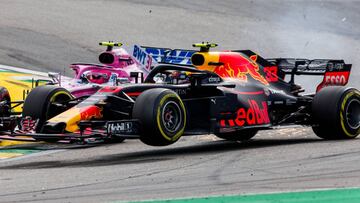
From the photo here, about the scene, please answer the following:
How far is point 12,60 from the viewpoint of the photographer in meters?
23.4

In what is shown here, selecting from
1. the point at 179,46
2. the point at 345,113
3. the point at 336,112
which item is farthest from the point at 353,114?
the point at 179,46

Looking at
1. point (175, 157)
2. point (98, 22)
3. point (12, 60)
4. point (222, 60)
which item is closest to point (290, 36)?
point (98, 22)

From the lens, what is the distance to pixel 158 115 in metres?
11.6

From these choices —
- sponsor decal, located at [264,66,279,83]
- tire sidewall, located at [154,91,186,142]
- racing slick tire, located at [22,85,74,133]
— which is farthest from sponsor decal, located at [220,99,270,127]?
racing slick tire, located at [22,85,74,133]

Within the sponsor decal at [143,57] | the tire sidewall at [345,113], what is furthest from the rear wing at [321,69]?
the sponsor decal at [143,57]

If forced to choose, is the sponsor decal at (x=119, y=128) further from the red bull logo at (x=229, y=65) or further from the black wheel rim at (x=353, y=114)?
the black wheel rim at (x=353, y=114)

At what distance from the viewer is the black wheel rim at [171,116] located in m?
11.8

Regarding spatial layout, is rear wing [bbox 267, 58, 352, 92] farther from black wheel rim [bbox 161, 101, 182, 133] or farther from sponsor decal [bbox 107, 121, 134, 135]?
sponsor decal [bbox 107, 121, 134, 135]

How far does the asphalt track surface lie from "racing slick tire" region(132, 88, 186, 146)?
1.01ft

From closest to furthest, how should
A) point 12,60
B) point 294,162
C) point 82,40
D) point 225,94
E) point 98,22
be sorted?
point 294,162
point 225,94
point 12,60
point 82,40
point 98,22

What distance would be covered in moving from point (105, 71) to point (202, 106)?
21.3 feet

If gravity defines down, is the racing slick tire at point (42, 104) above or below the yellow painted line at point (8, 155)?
above

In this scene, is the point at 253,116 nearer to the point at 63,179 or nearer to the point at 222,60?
the point at 222,60

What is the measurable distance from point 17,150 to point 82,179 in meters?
4.19
